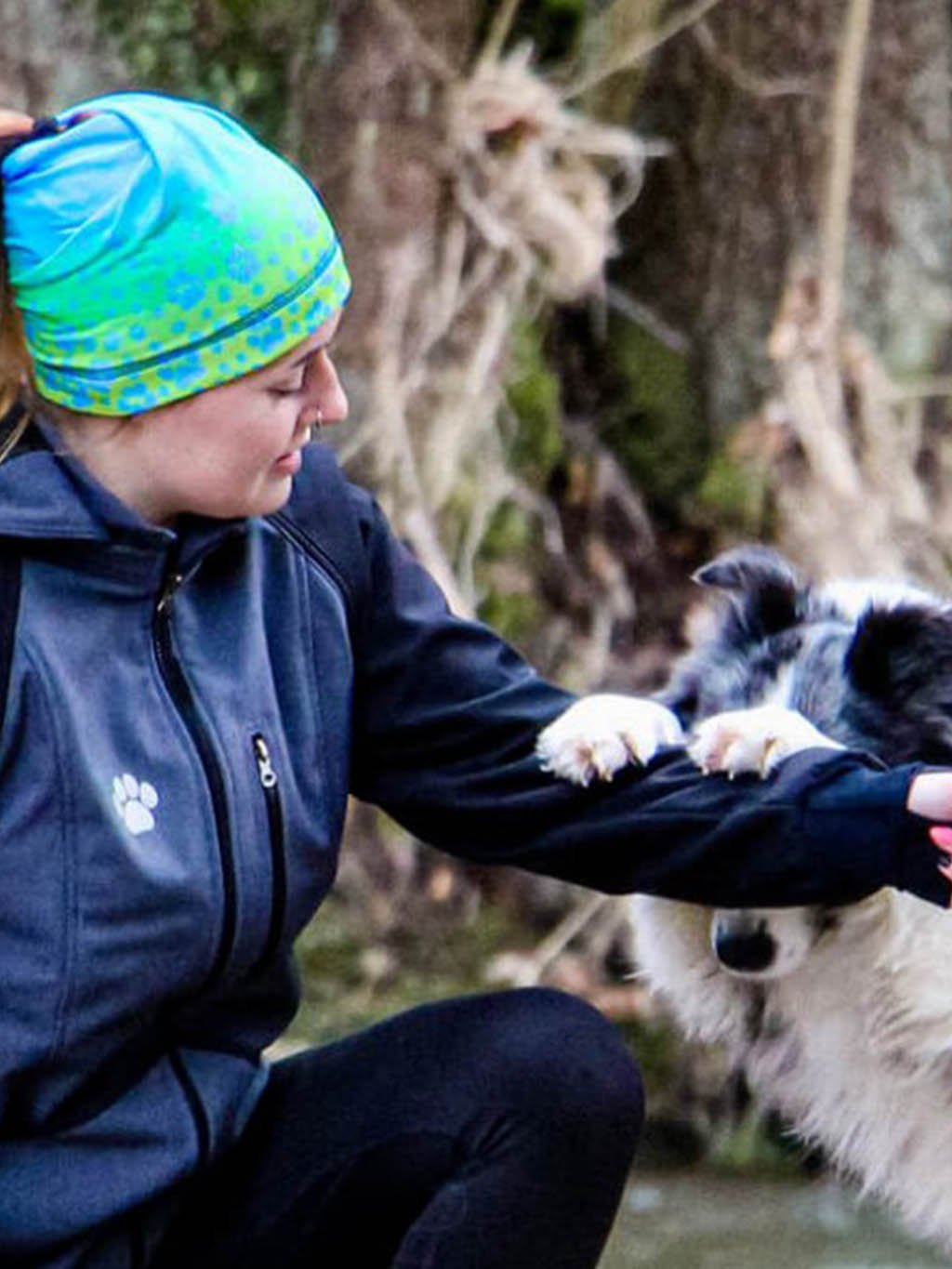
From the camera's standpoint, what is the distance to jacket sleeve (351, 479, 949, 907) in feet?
10.2

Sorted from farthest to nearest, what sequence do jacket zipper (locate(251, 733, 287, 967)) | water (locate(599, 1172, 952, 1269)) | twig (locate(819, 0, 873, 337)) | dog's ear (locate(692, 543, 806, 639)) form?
twig (locate(819, 0, 873, 337)) → water (locate(599, 1172, 952, 1269)) → dog's ear (locate(692, 543, 806, 639)) → jacket zipper (locate(251, 733, 287, 967))

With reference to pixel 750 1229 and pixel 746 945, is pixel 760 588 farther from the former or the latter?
pixel 750 1229

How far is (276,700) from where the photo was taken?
3170 mm

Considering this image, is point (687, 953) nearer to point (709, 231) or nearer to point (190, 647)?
point (190, 647)

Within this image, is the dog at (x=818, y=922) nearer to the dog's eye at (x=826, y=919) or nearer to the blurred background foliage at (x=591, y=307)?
the dog's eye at (x=826, y=919)

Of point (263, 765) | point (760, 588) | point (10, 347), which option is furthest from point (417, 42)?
point (263, 765)

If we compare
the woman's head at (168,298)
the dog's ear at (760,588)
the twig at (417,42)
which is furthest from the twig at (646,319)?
the woman's head at (168,298)

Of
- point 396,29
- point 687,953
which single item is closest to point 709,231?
point 396,29

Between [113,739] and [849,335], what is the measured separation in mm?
3757

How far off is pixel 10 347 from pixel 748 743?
1010 millimetres

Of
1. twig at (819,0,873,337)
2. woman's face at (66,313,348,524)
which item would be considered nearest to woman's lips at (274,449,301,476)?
woman's face at (66,313,348,524)

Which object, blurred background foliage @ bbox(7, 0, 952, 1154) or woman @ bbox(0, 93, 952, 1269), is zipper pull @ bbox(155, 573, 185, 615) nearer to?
woman @ bbox(0, 93, 952, 1269)

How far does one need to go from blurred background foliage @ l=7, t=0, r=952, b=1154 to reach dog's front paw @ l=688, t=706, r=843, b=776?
270 cm

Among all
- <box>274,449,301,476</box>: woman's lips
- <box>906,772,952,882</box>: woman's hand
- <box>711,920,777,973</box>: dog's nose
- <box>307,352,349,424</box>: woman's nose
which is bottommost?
<box>711,920,777,973</box>: dog's nose
